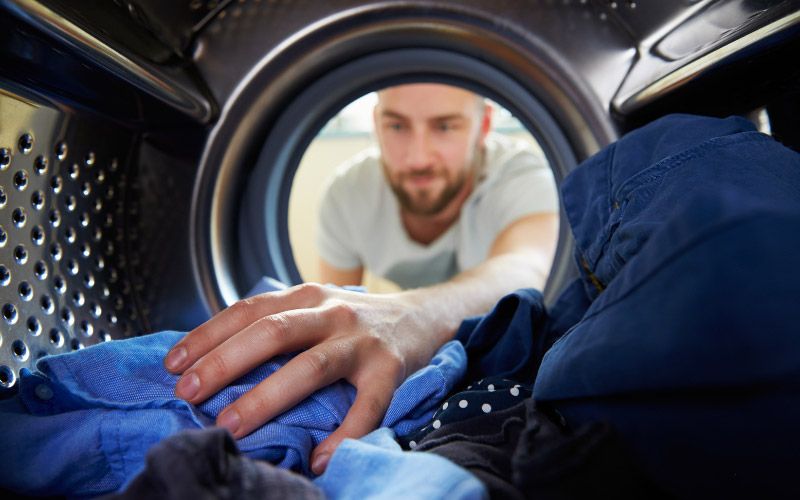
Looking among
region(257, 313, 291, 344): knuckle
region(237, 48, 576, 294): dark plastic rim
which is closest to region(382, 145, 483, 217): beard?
region(237, 48, 576, 294): dark plastic rim

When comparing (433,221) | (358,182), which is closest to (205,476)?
(433,221)

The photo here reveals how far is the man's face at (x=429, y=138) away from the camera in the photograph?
1624 mm

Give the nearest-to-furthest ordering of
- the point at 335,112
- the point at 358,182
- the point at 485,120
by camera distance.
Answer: the point at 335,112 < the point at 485,120 < the point at 358,182

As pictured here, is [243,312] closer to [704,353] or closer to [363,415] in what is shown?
[363,415]

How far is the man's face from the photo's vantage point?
1624 mm

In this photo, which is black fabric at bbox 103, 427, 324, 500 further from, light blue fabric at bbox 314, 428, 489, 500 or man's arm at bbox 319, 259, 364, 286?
man's arm at bbox 319, 259, 364, 286

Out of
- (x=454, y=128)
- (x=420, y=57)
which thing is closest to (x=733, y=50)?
(x=420, y=57)

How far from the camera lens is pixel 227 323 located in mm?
511

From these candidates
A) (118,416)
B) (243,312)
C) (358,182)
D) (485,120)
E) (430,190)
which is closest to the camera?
(118,416)

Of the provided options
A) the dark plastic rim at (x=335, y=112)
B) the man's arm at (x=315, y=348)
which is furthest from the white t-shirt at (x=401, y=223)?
the man's arm at (x=315, y=348)

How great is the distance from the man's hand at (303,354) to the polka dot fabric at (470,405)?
0.15ft

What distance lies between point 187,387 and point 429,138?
131 centimetres

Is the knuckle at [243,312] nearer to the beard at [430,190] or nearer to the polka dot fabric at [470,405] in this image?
the polka dot fabric at [470,405]

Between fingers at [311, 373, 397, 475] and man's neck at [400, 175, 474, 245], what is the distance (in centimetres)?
137
